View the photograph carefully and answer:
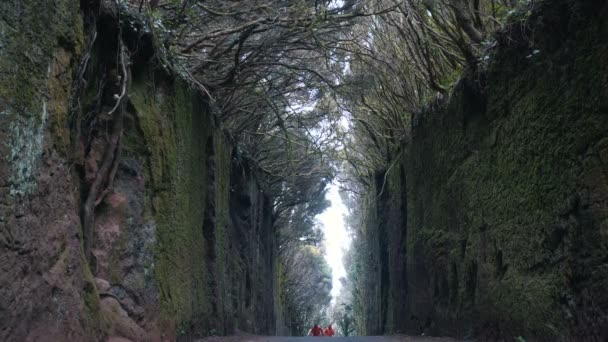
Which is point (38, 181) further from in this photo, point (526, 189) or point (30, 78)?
point (526, 189)

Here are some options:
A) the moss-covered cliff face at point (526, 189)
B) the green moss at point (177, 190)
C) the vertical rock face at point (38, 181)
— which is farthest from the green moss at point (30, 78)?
the moss-covered cliff face at point (526, 189)

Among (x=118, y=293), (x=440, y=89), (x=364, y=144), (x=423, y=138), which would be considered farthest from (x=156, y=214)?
(x=364, y=144)

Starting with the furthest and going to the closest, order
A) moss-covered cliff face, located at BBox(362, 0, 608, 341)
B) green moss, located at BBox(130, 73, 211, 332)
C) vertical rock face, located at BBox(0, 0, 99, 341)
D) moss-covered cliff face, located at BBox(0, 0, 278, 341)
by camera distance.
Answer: green moss, located at BBox(130, 73, 211, 332) < moss-covered cliff face, located at BBox(362, 0, 608, 341) < moss-covered cliff face, located at BBox(0, 0, 278, 341) < vertical rock face, located at BBox(0, 0, 99, 341)

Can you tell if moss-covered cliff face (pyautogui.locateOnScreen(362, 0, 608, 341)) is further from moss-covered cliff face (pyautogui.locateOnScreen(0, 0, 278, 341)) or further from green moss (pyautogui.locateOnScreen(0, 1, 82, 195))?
green moss (pyautogui.locateOnScreen(0, 1, 82, 195))

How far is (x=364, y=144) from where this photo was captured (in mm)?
18953

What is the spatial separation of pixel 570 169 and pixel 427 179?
19.6 feet

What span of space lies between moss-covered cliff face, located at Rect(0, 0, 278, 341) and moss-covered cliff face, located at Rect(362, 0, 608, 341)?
4.10 m

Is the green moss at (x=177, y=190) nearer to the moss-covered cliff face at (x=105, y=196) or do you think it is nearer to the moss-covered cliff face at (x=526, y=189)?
the moss-covered cliff face at (x=105, y=196)

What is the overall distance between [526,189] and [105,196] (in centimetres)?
451

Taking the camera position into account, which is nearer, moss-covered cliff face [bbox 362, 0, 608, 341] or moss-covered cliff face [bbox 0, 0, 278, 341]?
moss-covered cliff face [bbox 0, 0, 278, 341]

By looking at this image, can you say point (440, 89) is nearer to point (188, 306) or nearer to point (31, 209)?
point (188, 306)

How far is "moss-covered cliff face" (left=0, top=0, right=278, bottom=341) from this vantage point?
3.74m

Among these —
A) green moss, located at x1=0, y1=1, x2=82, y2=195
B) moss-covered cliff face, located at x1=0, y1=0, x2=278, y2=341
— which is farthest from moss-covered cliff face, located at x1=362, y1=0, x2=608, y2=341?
green moss, located at x1=0, y1=1, x2=82, y2=195

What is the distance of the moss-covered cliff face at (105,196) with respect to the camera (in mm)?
3744
